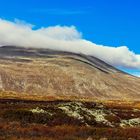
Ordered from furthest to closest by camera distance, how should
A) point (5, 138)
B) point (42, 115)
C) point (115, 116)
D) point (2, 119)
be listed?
point (115, 116) → point (42, 115) → point (2, 119) → point (5, 138)

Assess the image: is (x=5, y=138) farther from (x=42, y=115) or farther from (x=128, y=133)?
(x=42, y=115)

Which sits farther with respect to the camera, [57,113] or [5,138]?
[57,113]

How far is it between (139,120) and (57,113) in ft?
35.9

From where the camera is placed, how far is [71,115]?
47250 mm

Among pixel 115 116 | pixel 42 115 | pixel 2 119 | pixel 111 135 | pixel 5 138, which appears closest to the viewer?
pixel 5 138

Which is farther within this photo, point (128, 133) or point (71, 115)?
point (71, 115)

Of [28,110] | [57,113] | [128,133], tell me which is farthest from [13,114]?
[128,133]

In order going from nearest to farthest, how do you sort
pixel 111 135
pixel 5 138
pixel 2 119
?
1. pixel 5 138
2. pixel 111 135
3. pixel 2 119

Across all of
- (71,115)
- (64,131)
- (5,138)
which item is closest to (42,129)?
(64,131)

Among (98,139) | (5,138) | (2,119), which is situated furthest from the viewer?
(2,119)

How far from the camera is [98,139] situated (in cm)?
2750

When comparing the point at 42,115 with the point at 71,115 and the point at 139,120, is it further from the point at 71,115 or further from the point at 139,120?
the point at 139,120

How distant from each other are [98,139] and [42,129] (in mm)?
6754

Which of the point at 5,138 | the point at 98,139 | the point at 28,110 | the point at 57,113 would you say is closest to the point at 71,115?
the point at 57,113
